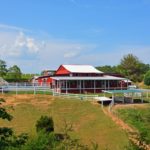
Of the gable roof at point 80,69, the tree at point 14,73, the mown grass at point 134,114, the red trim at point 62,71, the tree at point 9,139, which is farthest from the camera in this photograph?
the tree at point 14,73

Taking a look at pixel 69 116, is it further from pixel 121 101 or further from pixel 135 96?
pixel 135 96

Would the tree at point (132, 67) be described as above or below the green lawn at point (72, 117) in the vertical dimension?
above

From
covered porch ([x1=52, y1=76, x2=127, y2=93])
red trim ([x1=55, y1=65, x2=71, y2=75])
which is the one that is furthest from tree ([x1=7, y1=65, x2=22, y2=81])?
covered porch ([x1=52, y1=76, x2=127, y2=93])

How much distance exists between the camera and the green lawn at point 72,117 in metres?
35.6

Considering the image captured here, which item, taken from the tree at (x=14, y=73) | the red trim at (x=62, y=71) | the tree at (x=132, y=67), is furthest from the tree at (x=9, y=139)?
the tree at (x=132, y=67)

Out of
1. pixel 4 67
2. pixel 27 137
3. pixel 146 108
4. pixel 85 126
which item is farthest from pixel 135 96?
pixel 27 137

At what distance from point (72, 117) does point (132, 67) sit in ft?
189

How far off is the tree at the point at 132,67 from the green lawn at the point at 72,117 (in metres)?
50.9

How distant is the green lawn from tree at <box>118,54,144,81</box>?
50886 mm

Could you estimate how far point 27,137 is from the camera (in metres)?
12.2

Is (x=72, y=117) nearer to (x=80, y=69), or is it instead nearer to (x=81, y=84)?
(x=81, y=84)

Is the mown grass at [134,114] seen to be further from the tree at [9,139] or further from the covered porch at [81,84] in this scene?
the tree at [9,139]

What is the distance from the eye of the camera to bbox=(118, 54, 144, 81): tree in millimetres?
97062

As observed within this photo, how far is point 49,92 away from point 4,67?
3212cm
